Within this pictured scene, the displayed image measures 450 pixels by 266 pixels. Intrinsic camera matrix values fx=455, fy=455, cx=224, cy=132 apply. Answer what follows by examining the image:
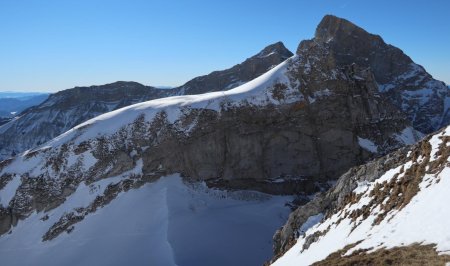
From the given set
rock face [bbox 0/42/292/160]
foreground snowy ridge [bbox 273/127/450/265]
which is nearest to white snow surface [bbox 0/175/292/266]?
foreground snowy ridge [bbox 273/127/450/265]

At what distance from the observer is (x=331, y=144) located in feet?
194

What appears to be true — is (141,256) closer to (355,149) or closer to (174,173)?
(174,173)

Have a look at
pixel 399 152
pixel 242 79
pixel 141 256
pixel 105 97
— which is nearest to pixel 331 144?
pixel 141 256

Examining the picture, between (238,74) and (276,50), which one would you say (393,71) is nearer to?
(276,50)

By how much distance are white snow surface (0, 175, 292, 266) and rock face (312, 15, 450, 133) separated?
90.9 metres

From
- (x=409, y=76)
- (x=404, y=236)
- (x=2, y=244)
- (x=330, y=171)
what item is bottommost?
(x=2, y=244)

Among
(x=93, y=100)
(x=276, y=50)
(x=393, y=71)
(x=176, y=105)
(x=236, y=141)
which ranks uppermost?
(x=276, y=50)

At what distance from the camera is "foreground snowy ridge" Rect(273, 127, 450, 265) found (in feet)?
48.0

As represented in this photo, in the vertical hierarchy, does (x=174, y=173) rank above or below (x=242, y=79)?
below

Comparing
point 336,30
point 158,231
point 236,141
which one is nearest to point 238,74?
point 336,30

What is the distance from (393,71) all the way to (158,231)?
398 feet

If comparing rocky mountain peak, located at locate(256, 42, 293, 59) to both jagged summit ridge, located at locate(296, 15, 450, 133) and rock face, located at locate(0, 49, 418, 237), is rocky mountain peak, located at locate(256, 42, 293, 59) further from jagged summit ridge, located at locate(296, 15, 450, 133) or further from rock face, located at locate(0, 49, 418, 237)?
rock face, located at locate(0, 49, 418, 237)

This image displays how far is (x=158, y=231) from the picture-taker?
1709 inches

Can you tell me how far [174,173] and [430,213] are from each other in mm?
39775
